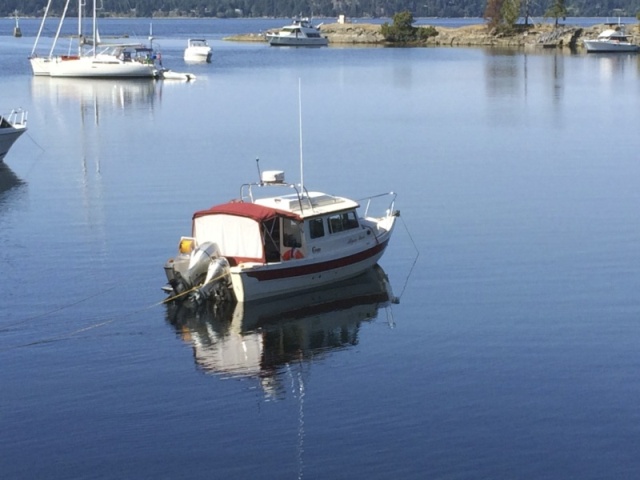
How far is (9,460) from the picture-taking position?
20969 millimetres

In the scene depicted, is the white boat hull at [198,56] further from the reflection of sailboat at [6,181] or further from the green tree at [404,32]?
the reflection of sailboat at [6,181]

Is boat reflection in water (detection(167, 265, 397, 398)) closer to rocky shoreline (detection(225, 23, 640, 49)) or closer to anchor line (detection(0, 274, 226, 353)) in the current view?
anchor line (detection(0, 274, 226, 353))

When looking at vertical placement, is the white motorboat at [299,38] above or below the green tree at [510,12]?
below

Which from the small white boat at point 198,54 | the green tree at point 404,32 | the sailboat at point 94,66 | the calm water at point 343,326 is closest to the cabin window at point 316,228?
the calm water at point 343,326

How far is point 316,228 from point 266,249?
63.8 inches

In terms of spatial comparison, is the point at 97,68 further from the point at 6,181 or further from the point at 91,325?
the point at 91,325

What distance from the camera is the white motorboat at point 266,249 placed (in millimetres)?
29953

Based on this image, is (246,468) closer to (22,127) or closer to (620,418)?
(620,418)

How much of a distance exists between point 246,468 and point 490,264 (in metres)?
14.6

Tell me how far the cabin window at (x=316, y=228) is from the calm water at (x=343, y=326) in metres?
1.69

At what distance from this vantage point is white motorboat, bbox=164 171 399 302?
98.3 ft

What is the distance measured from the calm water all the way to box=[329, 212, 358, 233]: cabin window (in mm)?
1644

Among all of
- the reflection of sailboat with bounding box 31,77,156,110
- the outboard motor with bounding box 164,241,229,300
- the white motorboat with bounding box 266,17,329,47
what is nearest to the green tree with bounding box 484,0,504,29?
the white motorboat with bounding box 266,17,329,47

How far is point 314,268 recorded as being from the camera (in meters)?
31.0
